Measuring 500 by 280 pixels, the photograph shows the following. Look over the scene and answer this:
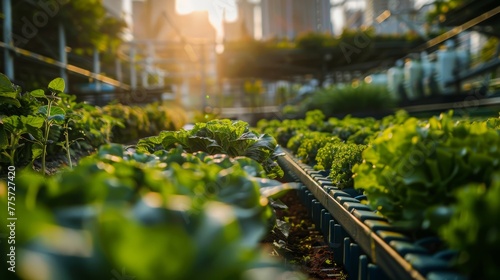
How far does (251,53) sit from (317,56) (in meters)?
2.31

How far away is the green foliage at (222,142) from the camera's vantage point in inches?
99.0

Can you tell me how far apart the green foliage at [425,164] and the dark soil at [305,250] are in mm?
948

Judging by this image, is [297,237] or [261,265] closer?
[261,265]

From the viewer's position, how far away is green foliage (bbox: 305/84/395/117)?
34.9ft

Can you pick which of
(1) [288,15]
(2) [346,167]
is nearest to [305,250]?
(2) [346,167]

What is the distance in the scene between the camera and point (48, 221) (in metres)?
0.83

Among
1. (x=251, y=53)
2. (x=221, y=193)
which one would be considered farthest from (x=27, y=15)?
(x=221, y=193)

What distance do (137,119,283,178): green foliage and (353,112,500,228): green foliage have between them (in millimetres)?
776

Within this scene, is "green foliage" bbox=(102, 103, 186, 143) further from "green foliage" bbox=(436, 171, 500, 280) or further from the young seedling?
"green foliage" bbox=(436, 171, 500, 280)

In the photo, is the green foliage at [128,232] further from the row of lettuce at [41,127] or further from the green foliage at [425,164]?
the row of lettuce at [41,127]

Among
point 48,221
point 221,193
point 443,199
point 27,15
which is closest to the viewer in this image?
point 48,221

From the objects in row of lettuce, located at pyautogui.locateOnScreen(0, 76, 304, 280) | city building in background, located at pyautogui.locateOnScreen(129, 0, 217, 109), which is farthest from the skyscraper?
row of lettuce, located at pyautogui.locateOnScreen(0, 76, 304, 280)

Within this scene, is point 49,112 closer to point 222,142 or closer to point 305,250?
point 222,142

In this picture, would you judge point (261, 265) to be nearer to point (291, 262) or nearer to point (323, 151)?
point (291, 262)
